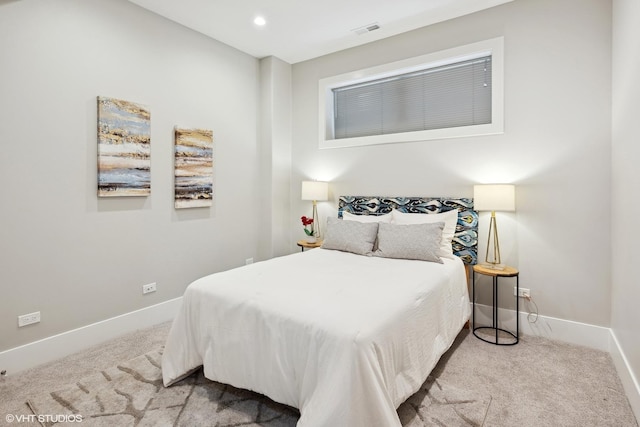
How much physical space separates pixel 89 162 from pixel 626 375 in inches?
163

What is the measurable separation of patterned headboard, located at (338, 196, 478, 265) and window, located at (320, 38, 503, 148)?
657 mm

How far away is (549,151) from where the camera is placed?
9.53 feet

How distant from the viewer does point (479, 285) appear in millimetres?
3273

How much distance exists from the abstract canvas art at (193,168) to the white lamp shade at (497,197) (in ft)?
9.03

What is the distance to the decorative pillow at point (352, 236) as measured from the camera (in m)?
3.19

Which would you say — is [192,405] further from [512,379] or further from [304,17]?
[304,17]

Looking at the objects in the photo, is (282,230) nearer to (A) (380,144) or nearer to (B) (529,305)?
(A) (380,144)

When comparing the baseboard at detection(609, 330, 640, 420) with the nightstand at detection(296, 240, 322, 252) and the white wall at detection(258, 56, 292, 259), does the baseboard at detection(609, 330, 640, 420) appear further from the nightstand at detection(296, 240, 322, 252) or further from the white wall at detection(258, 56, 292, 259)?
the white wall at detection(258, 56, 292, 259)

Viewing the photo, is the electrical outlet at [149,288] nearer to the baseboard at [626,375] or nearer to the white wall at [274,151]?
the white wall at [274,151]

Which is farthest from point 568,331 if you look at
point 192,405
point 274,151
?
point 274,151

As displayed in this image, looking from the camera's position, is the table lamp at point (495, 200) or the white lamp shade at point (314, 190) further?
the white lamp shade at point (314, 190)

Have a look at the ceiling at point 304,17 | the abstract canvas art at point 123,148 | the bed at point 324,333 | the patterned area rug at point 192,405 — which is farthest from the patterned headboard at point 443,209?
the abstract canvas art at point 123,148

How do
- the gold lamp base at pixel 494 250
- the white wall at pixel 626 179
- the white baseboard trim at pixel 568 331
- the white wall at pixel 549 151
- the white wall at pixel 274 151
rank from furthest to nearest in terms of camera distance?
the white wall at pixel 274 151, the gold lamp base at pixel 494 250, the white wall at pixel 549 151, the white baseboard trim at pixel 568 331, the white wall at pixel 626 179

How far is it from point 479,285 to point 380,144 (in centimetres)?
180
